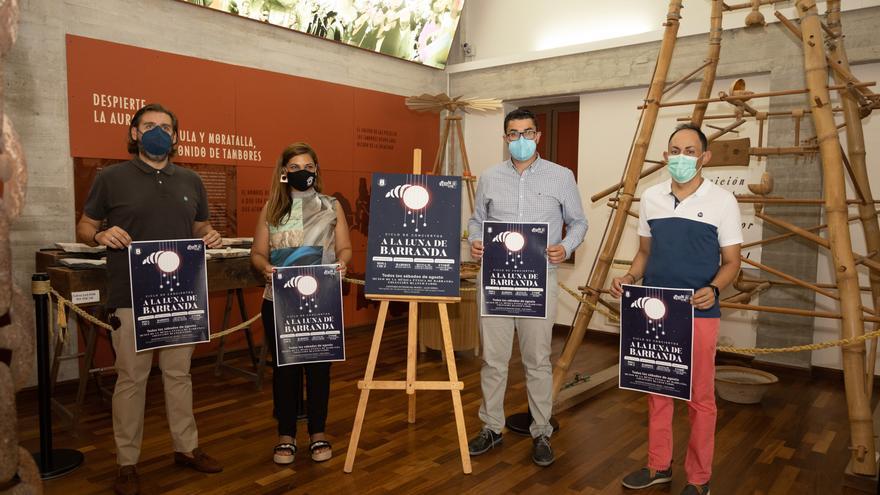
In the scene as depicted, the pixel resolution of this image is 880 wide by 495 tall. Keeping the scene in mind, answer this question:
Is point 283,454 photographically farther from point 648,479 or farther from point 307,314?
point 648,479

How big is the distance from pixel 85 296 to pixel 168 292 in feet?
3.85

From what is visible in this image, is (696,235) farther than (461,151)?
No

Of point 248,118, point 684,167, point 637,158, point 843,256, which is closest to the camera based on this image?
point 684,167

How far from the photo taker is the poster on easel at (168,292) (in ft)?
9.01

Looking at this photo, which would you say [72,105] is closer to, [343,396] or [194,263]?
[194,263]

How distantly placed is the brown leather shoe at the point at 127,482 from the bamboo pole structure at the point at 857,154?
4279 mm

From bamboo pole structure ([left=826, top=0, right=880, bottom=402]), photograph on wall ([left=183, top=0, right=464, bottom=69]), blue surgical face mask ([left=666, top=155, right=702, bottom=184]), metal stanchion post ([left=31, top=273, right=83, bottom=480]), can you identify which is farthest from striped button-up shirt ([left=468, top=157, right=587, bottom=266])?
photograph on wall ([left=183, top=0, right=464, bottom=69])

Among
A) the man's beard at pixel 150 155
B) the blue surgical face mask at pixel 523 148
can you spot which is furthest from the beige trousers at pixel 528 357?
the man's beard at pixel 150 155

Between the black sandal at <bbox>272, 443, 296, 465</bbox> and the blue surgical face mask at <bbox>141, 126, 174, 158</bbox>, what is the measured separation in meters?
1.63

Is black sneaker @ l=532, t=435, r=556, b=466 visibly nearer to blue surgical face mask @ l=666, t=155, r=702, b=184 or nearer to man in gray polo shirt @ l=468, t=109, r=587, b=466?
man in gray polo shirt @ l=468, t=109, r=587, b=466

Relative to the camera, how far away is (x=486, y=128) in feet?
24.6

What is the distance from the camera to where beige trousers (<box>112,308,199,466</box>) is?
9.21 ft

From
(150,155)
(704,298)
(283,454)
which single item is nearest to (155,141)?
(150,155)

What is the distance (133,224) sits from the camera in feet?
9.25
